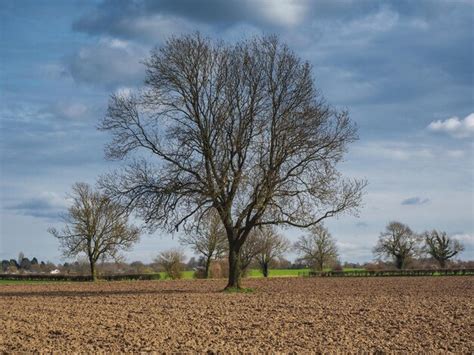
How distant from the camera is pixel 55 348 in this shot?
45.9ft

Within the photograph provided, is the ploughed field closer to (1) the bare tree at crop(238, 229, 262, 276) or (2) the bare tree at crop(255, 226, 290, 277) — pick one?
(1) the bare tree at crop(238, 229, 262, 276)

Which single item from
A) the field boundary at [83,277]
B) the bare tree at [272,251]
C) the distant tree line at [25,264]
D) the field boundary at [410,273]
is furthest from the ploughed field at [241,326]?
the distant tree line at [25,264]

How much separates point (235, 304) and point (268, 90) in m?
13.0

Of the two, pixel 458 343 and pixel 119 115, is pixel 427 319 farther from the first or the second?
pixel 119 115

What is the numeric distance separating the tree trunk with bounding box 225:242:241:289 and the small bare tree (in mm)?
32454

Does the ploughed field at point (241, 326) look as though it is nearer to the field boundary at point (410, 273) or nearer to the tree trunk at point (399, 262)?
the field boundary at point (410, 273)

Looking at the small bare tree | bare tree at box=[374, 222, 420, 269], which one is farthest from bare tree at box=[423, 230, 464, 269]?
the small bare tree

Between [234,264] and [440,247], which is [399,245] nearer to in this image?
[440,247]

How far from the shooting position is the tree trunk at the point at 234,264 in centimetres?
3344

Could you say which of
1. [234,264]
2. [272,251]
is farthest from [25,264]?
[234,264]

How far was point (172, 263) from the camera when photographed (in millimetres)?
66562

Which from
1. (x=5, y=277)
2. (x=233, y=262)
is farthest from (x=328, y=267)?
(x=233, y=262)

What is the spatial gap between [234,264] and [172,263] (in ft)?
110

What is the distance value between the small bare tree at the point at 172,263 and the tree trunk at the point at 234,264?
32454 mm
